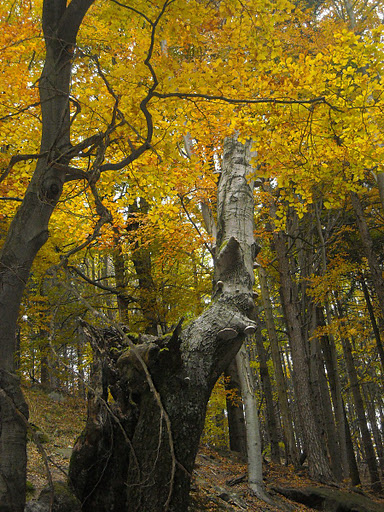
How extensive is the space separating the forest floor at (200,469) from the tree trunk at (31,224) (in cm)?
16

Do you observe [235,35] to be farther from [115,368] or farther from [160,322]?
[160,322]

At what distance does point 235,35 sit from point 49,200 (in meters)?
2.76

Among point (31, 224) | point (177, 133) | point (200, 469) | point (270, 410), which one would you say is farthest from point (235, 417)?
point (31, 224)

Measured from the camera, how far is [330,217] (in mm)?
10914

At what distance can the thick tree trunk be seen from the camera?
2787 millimetres

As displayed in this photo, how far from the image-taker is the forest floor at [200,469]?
13.6 feet

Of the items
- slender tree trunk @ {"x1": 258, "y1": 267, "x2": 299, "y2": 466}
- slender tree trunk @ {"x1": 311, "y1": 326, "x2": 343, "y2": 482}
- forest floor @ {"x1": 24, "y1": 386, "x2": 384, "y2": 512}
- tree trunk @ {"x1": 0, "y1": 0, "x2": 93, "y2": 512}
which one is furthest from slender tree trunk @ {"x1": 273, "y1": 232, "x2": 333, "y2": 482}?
tree trunk @ {"x1": 0, "y1": 0, "x2": 93, "y2": 512}

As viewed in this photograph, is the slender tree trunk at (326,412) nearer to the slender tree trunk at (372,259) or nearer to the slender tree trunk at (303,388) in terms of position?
the slender tree trunk at (303,388)

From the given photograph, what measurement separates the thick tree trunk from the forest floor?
1.25 ft

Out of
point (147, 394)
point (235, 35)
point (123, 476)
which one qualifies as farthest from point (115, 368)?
point (235, 35)

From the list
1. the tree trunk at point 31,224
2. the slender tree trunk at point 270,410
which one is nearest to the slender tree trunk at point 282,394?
the slender tree trunk at point 270,410

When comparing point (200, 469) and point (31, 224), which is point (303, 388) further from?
point (31, 224)

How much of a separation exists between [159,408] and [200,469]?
4.72 metres

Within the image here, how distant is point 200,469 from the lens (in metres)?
6.84
